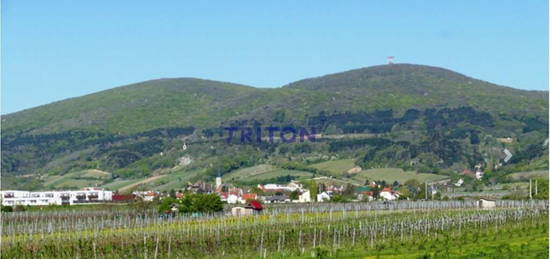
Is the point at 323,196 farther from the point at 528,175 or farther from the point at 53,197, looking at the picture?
the point at 53,197

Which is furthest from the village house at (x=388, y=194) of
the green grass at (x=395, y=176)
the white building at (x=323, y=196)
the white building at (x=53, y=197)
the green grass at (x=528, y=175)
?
the white building at (x=53, y=197)

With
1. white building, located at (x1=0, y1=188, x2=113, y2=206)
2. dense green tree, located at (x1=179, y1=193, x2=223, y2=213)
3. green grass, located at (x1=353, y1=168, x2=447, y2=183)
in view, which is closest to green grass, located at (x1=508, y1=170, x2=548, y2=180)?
green grass, located at (x1=353, y1=168, x2=447, y2=183)

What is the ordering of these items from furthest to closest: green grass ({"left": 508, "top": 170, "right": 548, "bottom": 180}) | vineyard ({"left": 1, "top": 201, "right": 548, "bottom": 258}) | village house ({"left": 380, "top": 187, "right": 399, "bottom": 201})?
1. green grass ({"left": 508, "top": 170, "right": 548, "bottom": 180})
2. village house ({"left": 380, "top": 187, "right": 399, "bottom": 201})
3. vineyard ({"left": 1, "top": 201, "right": 548, "bottom": 258})

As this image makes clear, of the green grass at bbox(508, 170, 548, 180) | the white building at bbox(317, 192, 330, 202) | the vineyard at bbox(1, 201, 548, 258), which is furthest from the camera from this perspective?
the green grass at bbox(508, 170, 548, 180)

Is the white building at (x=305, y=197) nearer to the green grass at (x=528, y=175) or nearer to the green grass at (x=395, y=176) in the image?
the green grass at (x=395, y=176)

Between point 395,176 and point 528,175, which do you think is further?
point 395,176

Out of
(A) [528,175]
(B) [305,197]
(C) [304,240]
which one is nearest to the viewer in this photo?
(C) [304,240]

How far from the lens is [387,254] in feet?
145

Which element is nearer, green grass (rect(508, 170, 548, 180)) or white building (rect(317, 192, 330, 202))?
white building (rect(317, 192, 330, 202))

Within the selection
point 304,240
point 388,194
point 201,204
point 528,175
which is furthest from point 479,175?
point 304,240

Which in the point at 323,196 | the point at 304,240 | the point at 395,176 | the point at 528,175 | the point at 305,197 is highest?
the point at 528,175

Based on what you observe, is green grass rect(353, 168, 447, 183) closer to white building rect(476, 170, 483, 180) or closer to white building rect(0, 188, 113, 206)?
white building rect(476, 170, 483, 180)

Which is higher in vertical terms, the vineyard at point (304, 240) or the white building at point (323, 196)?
the vineyard at point (304, 240)

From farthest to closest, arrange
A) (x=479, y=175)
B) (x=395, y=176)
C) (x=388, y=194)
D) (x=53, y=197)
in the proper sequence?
(x=395, y=176)
(x=479, y=175)
(x=53, y=197)
(x=388, y=194)
